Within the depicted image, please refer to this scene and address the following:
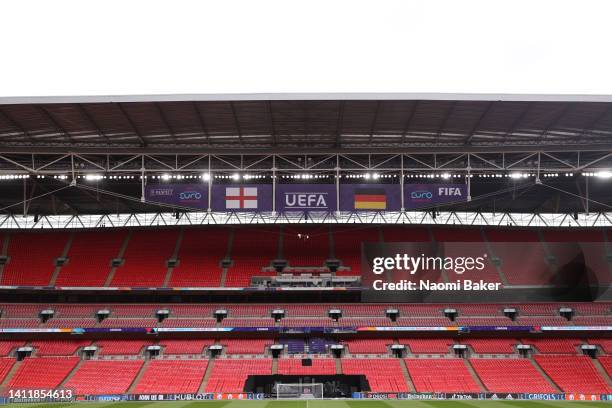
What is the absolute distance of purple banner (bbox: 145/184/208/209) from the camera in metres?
34.2

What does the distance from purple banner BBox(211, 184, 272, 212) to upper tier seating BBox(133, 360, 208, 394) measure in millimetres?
10848

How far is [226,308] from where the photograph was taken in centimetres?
4306

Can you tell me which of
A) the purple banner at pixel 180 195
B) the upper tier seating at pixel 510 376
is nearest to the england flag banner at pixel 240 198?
the purple banner at pixel 180 195

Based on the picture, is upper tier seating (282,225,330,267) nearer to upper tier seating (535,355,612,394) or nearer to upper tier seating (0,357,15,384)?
upper tier seating (535,355,612,394)

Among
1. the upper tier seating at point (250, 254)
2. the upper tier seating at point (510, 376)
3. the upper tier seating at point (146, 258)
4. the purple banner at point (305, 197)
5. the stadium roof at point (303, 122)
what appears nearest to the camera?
the stadium roof at point (303, 122)

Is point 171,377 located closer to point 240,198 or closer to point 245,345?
point 245,345

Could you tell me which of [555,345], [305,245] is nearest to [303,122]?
[305,245]

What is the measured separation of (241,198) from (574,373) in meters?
23.1

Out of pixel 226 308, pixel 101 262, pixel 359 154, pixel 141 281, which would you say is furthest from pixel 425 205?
pixel 101 262

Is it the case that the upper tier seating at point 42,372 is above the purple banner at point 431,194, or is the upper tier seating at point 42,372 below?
below

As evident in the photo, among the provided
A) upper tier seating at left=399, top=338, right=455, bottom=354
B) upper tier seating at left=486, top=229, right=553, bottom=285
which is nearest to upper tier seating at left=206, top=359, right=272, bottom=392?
upper tier seating at left=399, top=338, right=455, bottom=354

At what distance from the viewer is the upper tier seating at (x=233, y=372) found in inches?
1384

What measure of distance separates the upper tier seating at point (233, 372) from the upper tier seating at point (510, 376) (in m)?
13.4

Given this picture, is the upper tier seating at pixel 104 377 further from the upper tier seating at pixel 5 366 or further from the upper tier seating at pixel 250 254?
the upper tier seating at pixel 250 254
